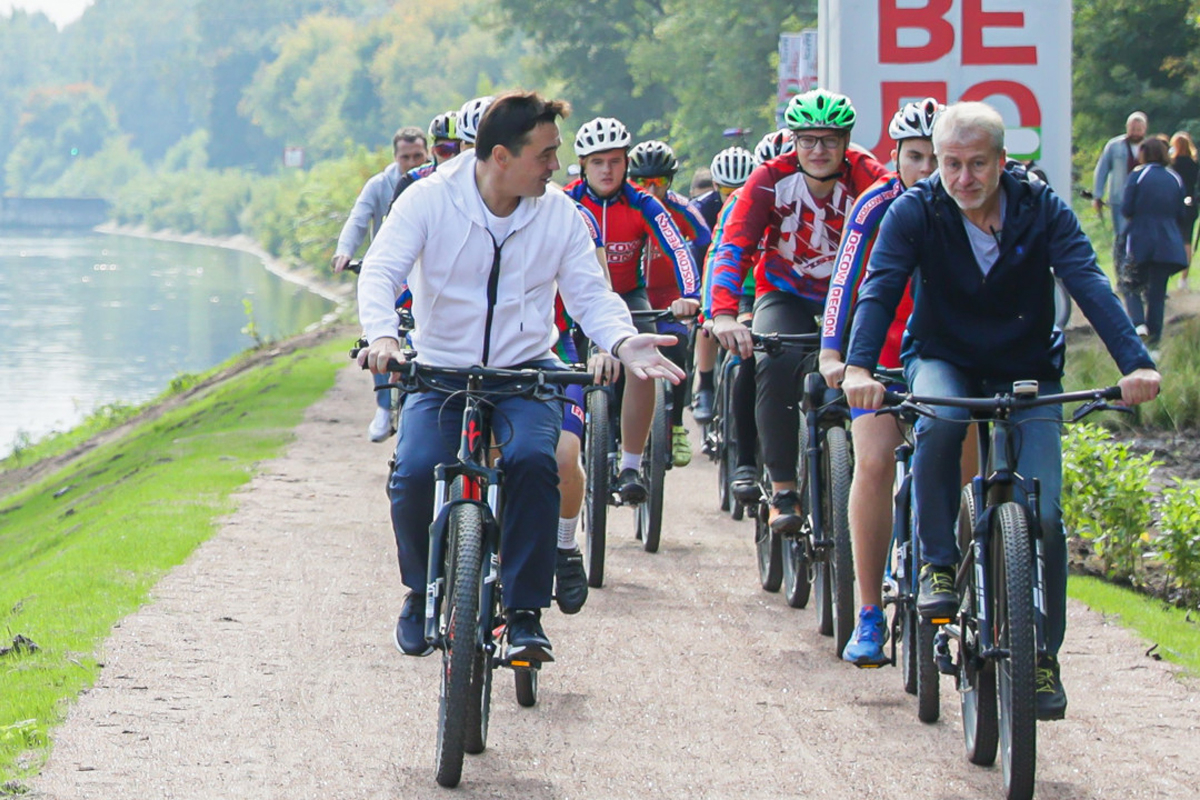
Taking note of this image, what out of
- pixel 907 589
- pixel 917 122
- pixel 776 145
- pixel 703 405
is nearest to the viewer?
pixel 907 589

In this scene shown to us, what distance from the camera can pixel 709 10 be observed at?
163 feet

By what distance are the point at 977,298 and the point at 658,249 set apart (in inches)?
192

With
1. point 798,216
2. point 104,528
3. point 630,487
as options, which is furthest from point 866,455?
point 104,528

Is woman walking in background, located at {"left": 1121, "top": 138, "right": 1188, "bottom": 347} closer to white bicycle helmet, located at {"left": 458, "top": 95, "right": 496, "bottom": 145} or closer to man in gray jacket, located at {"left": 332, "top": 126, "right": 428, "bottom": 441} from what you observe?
man in gray jacket, located at {"left": 332, "top": 126, "right": 428, "bottom": 441}

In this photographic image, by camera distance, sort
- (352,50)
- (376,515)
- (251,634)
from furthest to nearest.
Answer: (352,50) → (376,515) → (251,634)

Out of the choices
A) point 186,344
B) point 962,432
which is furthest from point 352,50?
point 962,432

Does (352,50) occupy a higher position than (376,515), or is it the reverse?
(352,50)

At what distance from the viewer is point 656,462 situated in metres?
9.50

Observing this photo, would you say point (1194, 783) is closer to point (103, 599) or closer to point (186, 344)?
point (103, 599)

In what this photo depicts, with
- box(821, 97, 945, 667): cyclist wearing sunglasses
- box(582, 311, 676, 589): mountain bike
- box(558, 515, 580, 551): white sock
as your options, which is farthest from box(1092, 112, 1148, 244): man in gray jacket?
box(558, 515, 580, 551): white sock

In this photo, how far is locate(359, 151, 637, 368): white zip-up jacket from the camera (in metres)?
5.81

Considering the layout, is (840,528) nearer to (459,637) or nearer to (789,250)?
(789,250)

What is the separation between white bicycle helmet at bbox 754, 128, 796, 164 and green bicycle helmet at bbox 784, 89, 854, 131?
2.08 feet

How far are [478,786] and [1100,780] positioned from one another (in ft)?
5.66
